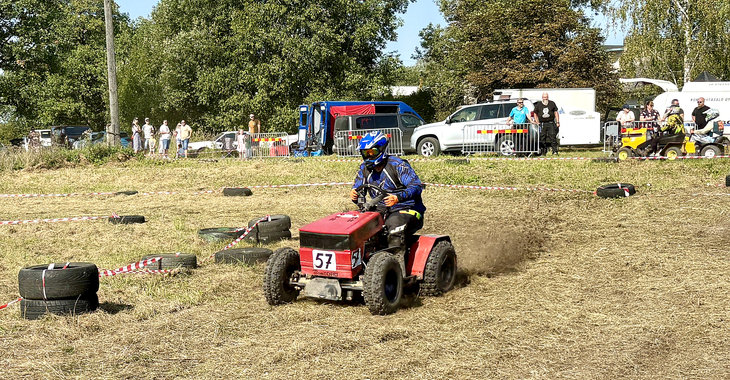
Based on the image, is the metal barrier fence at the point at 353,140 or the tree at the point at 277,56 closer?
the metal barrier fence at the point at 353,140

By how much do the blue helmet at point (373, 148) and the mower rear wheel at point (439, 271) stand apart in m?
1.03

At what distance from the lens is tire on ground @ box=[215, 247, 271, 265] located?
8.05 metres

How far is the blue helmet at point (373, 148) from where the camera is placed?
6488 millimetres

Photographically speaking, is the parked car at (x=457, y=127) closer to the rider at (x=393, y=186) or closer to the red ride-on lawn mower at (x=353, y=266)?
the rider at (x=393, y=186)

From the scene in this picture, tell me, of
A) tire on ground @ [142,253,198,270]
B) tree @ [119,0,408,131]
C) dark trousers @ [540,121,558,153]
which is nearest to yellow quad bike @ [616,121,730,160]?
dark trousers @ [540,121,558,153]

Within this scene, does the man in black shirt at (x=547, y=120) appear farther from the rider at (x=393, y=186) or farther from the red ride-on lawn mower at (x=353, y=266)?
the red ride-on lawn mower at (x=353, y=266)

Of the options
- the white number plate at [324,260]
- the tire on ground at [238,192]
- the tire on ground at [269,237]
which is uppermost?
the tire on ground at [238,192]

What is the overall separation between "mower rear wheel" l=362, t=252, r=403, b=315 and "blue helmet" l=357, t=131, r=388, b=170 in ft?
3.47

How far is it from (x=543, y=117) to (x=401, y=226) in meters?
14.5

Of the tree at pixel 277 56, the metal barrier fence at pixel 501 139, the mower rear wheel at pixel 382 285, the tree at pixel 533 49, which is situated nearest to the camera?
the mower rear wheel at pixel 382 285

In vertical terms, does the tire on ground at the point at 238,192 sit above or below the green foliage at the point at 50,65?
below

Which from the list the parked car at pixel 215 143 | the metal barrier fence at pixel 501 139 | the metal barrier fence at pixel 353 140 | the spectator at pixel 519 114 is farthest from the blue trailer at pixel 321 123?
the spectator at pixel 519 114

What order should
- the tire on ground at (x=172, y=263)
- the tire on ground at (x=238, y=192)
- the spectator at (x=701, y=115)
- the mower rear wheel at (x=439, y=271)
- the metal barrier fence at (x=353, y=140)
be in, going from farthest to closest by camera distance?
the metal barrier fence at (x=353, y=140) < the spectator at (x=701, y=115) < the tire on ground at (x=238, y=192) < the tire on ground at (x=172, y=263) < the mower rear wheel at (x=439, y=271)

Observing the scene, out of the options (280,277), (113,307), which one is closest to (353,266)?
(280,277)
